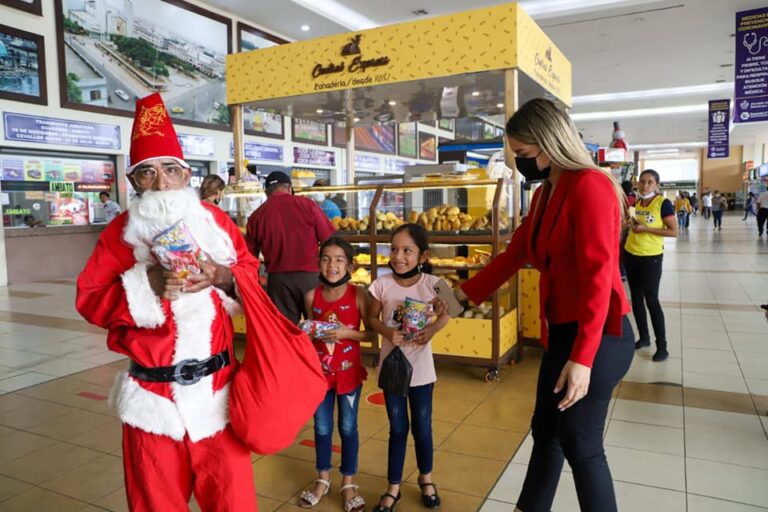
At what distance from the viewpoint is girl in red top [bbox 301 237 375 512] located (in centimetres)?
256

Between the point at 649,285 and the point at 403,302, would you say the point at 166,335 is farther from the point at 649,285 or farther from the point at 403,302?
the point at 649,285

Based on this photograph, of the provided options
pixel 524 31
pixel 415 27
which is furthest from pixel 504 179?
pixel 415 27

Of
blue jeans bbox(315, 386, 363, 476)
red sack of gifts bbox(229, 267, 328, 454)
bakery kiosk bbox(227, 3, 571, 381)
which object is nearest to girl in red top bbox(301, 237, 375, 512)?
blue jeans bbox(315, 386, 363, 476)

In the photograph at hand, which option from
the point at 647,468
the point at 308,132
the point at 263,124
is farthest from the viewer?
the point at 308,132

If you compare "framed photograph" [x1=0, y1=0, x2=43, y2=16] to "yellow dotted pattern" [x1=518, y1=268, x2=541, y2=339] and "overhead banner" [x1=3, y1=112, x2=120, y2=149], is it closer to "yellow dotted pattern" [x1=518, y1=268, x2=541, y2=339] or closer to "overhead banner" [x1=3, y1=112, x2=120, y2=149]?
"overhead banner" [x1=3, y1=112, x2=120, y2=149]

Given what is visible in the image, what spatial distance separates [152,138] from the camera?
1639 millimetres

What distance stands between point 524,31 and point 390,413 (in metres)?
3.51

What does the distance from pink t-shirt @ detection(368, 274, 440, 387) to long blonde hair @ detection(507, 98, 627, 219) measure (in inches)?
38.2

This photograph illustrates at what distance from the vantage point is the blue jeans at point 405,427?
2.51m

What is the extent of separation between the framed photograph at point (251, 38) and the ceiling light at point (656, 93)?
37.4 feet

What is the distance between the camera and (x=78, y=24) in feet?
34.3

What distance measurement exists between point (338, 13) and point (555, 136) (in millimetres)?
11643

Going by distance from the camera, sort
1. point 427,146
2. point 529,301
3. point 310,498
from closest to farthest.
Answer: point 310,498 < point 529,301 < point 427,146

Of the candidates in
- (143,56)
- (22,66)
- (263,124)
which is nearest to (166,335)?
(22,66)
